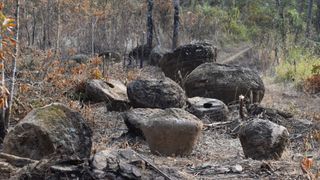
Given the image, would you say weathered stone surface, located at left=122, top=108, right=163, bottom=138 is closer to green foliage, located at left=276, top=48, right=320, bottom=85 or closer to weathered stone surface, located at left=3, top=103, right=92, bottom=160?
weathered stone surface, located at left=3, top=103, right=92, bottom=160

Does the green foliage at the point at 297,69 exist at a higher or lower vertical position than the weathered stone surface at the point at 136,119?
lower

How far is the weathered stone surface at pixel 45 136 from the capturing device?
537cm

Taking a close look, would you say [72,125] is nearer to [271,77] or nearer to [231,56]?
[271,77]

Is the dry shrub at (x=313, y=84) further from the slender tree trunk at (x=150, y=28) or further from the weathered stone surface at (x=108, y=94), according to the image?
the slender tree trunk at (x=150, y=28)

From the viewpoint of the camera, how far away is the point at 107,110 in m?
9.23

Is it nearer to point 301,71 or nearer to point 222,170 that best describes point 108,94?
point 222,170

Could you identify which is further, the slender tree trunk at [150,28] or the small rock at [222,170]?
the slender tree trunk at [150,28]

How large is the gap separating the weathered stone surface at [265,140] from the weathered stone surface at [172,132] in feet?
2.10

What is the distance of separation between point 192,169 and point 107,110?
3.83 meters

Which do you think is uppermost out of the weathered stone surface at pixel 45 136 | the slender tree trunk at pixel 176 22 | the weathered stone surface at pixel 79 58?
the weathered stone surface at pixel 45 136

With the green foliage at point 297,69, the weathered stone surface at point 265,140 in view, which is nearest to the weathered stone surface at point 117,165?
the weathered stone surface at point 265,140

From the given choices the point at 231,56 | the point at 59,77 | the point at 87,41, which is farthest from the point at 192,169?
the point at 231,56

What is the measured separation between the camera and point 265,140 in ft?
20.0

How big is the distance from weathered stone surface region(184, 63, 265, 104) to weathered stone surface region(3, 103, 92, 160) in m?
5.09
